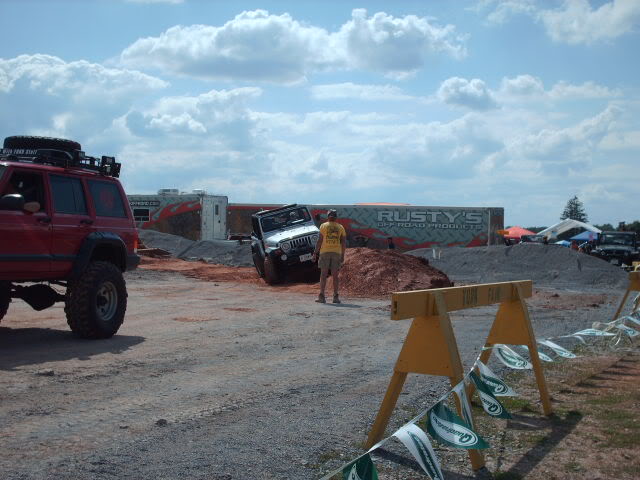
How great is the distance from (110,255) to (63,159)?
1485 mm

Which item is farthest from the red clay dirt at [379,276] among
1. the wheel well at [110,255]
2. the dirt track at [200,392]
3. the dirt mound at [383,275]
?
the wheel well at [110,255]

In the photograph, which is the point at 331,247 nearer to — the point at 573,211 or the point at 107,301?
the point at 107,301

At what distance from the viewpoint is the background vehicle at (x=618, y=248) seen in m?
35.2

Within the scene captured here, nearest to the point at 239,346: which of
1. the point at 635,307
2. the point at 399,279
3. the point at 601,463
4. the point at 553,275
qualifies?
the point at 601,463

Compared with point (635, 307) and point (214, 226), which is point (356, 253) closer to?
point (635, 307)

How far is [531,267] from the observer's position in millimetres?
29172

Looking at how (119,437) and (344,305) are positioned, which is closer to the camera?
(119,437)

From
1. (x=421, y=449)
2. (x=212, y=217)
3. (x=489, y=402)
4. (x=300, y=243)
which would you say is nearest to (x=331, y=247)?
(x=300, y=243)

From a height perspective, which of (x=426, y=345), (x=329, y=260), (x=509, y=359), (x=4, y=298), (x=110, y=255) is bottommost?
(x=509, y=359)

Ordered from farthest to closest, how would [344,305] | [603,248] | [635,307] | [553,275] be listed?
[603,248] → [553,275] → [344,305] → [635,307]

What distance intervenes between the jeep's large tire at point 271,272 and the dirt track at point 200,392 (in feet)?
23.8

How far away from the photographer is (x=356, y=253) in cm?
2136

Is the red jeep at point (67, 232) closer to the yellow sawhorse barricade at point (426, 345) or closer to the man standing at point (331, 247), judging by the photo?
the yellow sawhorse barricade at point (426, 345)

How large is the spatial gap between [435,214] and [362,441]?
35.1 meters
